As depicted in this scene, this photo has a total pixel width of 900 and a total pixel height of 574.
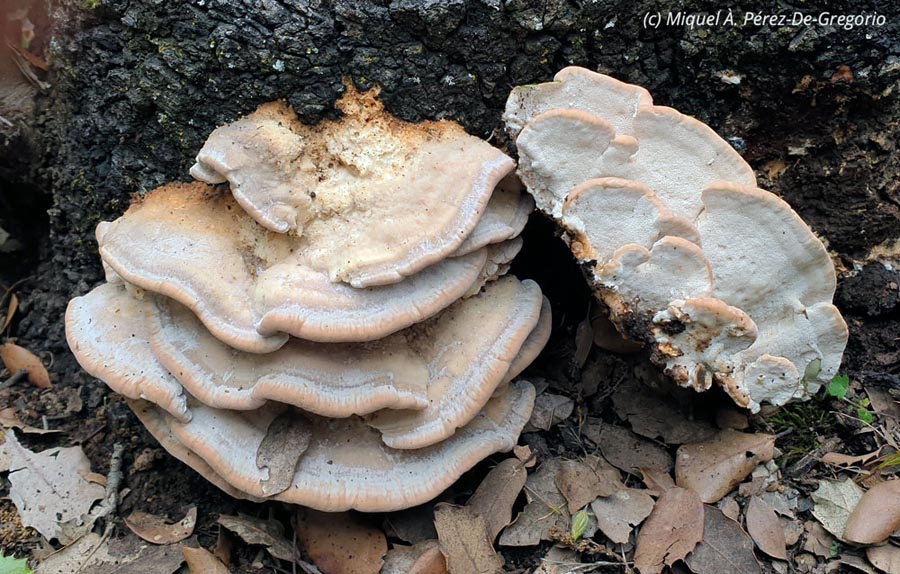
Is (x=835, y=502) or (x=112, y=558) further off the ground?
(x=835, y=502)

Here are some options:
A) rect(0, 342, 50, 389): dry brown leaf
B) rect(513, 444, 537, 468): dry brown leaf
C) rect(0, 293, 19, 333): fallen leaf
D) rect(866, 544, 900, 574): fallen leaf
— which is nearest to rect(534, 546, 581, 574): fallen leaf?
rect(513, 444, 537, 468): dry brown leaf

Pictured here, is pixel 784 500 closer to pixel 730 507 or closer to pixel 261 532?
pixel 730 507

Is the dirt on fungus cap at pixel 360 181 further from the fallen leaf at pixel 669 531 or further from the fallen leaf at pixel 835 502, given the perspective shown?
the fallen leaf at pixel 835 502

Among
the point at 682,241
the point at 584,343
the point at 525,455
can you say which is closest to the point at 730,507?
the point at 525,455

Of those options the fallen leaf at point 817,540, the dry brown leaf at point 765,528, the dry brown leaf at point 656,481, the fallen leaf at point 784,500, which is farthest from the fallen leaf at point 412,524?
the fallen leaf at point 817,540

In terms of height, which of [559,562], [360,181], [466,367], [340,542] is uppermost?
[360,181]

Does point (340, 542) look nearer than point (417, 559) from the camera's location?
No

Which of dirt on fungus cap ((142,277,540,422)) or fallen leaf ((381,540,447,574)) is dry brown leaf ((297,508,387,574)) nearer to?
fallen leaf ((381,540,447,574))
